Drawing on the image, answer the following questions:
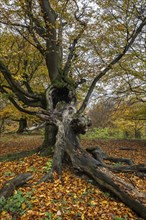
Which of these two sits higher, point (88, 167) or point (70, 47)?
point (70, 47)

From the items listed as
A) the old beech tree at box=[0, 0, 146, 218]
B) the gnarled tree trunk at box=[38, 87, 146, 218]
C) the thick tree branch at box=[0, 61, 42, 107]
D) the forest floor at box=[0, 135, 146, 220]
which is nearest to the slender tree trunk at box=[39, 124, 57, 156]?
the old beech tree at box=[0, 0, 146, 218]

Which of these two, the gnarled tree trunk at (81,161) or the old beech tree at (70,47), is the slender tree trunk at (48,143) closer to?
the old beech tree at (70,47)

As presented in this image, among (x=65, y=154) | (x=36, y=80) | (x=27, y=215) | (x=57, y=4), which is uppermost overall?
(x=57, y=4)

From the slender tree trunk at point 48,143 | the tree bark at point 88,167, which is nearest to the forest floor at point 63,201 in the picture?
the tree bark at point 88,167

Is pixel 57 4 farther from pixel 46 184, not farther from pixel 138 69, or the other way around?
pixel 46 184

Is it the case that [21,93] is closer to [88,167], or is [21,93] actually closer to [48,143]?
[48,143]

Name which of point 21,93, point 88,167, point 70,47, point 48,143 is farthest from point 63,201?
point 70,47

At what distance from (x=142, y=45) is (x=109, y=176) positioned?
31.1 ft

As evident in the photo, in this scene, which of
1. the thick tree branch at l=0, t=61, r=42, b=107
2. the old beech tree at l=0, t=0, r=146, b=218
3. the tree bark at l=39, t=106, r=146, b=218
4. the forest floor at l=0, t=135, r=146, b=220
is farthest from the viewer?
the thick tree branch at l=0, t=61, r=42, b=107

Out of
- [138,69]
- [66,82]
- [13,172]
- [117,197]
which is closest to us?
[117,197]

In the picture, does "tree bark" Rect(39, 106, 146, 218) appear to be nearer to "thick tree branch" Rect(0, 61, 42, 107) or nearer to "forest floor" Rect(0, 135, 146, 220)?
"forest floor" Rect(0, 135, 146, 220)

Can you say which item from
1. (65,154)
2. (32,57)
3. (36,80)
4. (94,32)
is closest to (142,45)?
(94,32)

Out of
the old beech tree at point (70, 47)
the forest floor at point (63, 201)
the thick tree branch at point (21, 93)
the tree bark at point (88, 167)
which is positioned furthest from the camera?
the thick tree branch at point (21, 93)

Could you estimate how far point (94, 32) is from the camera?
1053 centimetres
